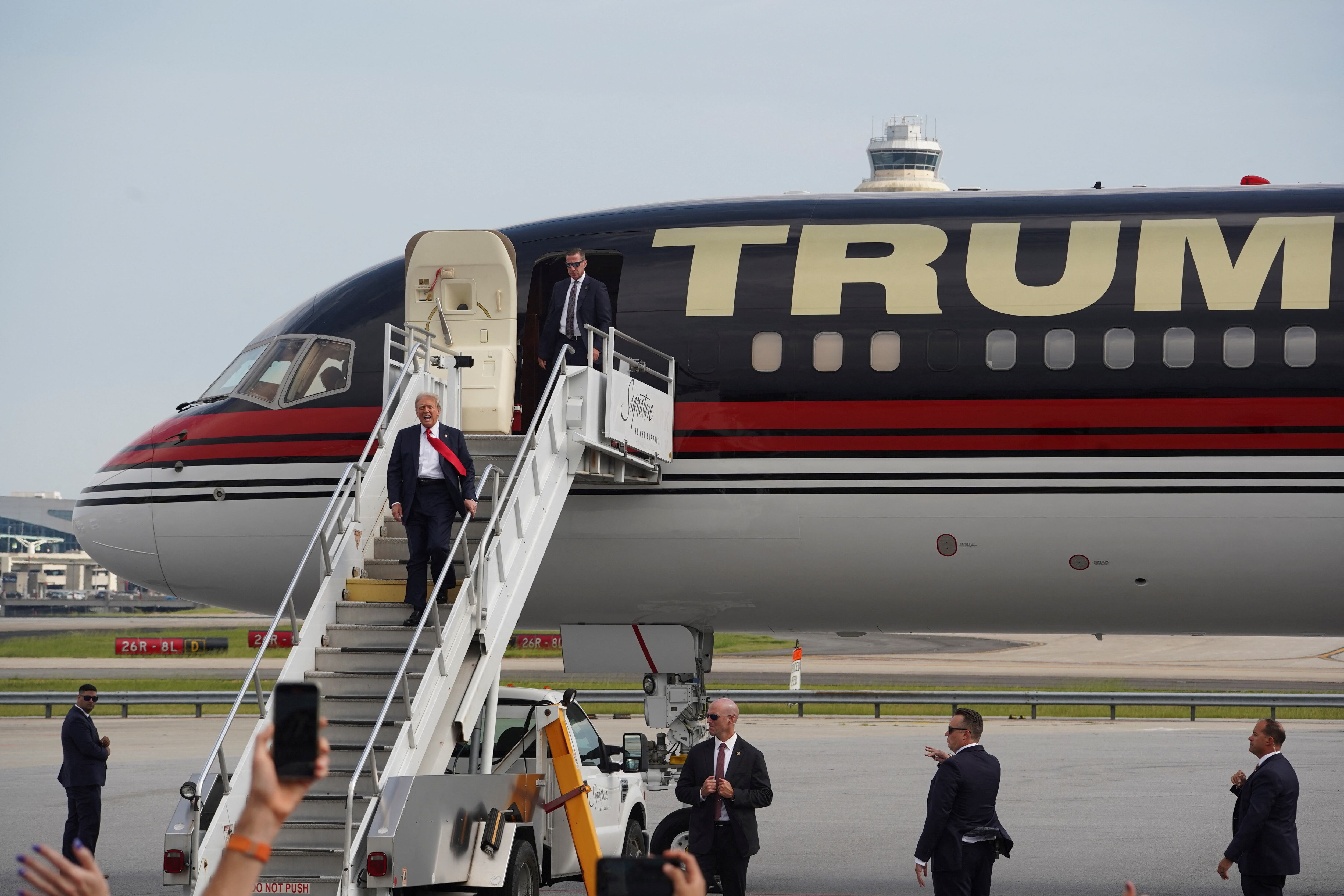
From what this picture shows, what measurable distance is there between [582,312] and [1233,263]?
21.2 feet

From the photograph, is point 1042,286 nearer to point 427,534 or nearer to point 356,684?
point 427,534

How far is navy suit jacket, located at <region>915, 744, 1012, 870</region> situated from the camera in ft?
32.0

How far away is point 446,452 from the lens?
11.7 meters

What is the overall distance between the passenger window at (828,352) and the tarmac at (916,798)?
213 inches

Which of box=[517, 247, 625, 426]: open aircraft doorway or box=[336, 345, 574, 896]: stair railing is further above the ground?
box=[517, 247, 625, 426]: open aircraft doorway

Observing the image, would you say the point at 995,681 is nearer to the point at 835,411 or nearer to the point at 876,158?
the point at 835,411

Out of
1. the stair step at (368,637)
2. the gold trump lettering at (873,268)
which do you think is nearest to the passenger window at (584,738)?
the stair step at (368,637)

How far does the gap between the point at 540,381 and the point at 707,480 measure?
206cm

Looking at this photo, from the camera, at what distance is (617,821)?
13.1m

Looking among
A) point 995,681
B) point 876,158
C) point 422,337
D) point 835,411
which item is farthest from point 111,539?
point 876,158

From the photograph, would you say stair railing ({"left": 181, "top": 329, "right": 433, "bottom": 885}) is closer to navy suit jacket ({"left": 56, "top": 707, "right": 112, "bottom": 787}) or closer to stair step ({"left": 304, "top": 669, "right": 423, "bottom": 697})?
stair step ({"left": 304, "top": 669, "right": 423, "bottom": 697})

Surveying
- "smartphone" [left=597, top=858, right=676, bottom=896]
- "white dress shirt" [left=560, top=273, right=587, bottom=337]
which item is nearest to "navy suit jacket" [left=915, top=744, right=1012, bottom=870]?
"white dress shirt" [left=560, top=273, right=587, bottom=337]

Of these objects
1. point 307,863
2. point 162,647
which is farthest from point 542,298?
point 162,647

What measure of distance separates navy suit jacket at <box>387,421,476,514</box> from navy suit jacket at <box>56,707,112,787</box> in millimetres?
5706
